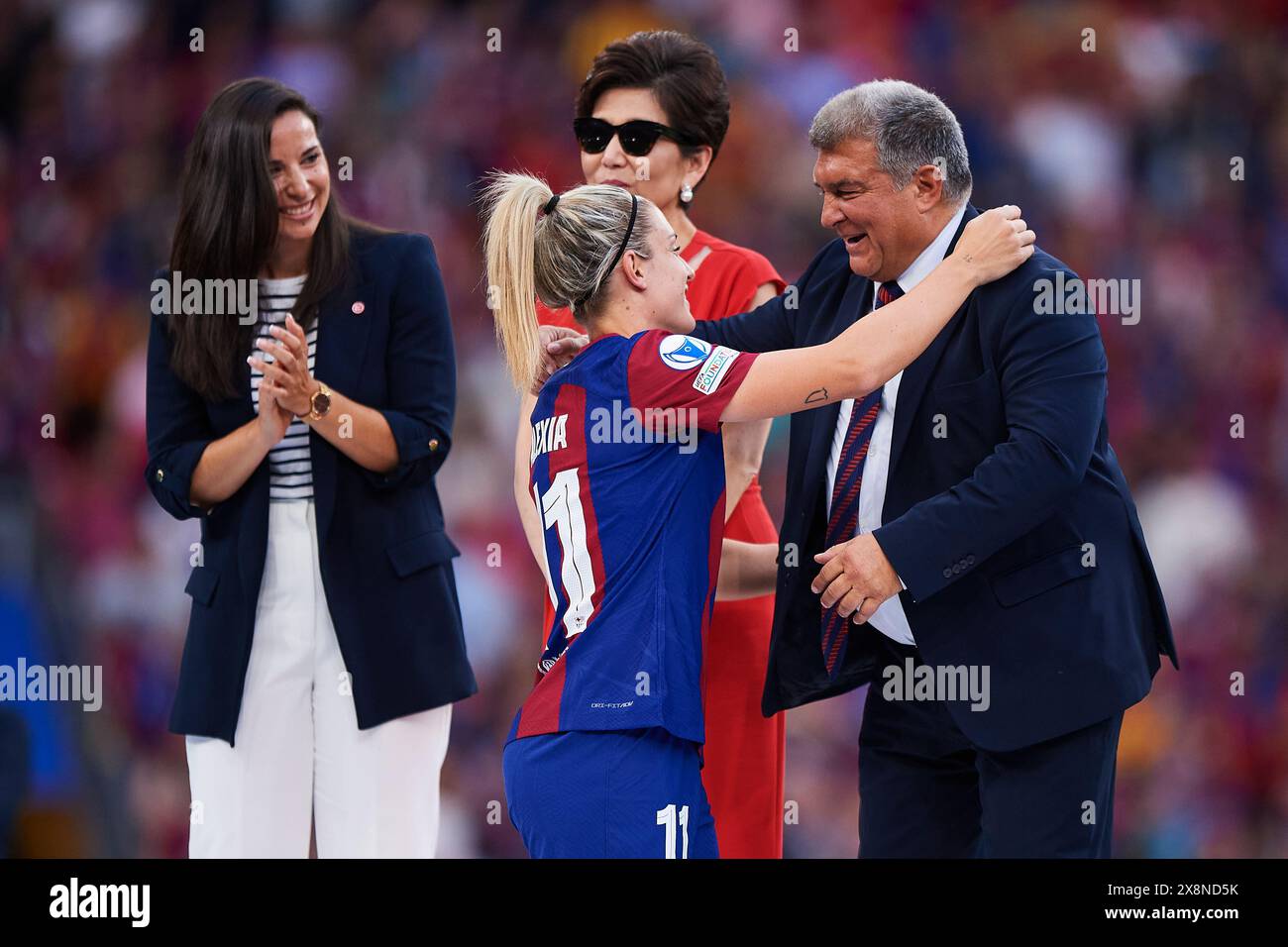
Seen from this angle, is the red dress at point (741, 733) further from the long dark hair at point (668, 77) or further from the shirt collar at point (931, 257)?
the shirt collar at point (931, 257)

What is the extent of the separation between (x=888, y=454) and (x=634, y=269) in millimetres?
637

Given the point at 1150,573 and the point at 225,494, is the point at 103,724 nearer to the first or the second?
the point at 225,494

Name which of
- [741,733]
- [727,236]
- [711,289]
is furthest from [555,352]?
[727,236]

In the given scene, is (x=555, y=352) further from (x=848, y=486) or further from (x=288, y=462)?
(x=288, y=462)

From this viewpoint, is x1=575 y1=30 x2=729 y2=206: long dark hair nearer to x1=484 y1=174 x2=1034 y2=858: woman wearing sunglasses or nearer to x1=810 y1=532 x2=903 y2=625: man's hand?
x1=484 y1=174 x2=1034 y2=858: woman wearing sunglasses

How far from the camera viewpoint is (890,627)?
2.99m

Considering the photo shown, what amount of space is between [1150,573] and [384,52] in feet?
16.4

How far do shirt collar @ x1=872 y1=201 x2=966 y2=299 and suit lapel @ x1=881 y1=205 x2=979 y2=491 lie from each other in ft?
0.42

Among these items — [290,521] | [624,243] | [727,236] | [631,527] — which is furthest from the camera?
[727,236]

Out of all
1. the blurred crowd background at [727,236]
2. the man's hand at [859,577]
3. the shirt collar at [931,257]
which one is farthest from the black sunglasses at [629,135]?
the blurred crowd background at [727,236]

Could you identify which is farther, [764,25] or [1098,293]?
[764,25]

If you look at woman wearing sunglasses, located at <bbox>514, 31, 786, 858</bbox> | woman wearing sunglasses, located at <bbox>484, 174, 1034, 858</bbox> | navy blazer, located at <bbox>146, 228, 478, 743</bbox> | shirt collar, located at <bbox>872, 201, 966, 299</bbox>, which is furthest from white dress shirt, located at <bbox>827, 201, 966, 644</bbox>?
navy blazer, located at <bbox>146, 228, 478, 743</bbox>

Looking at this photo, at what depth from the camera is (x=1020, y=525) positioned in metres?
2.67
